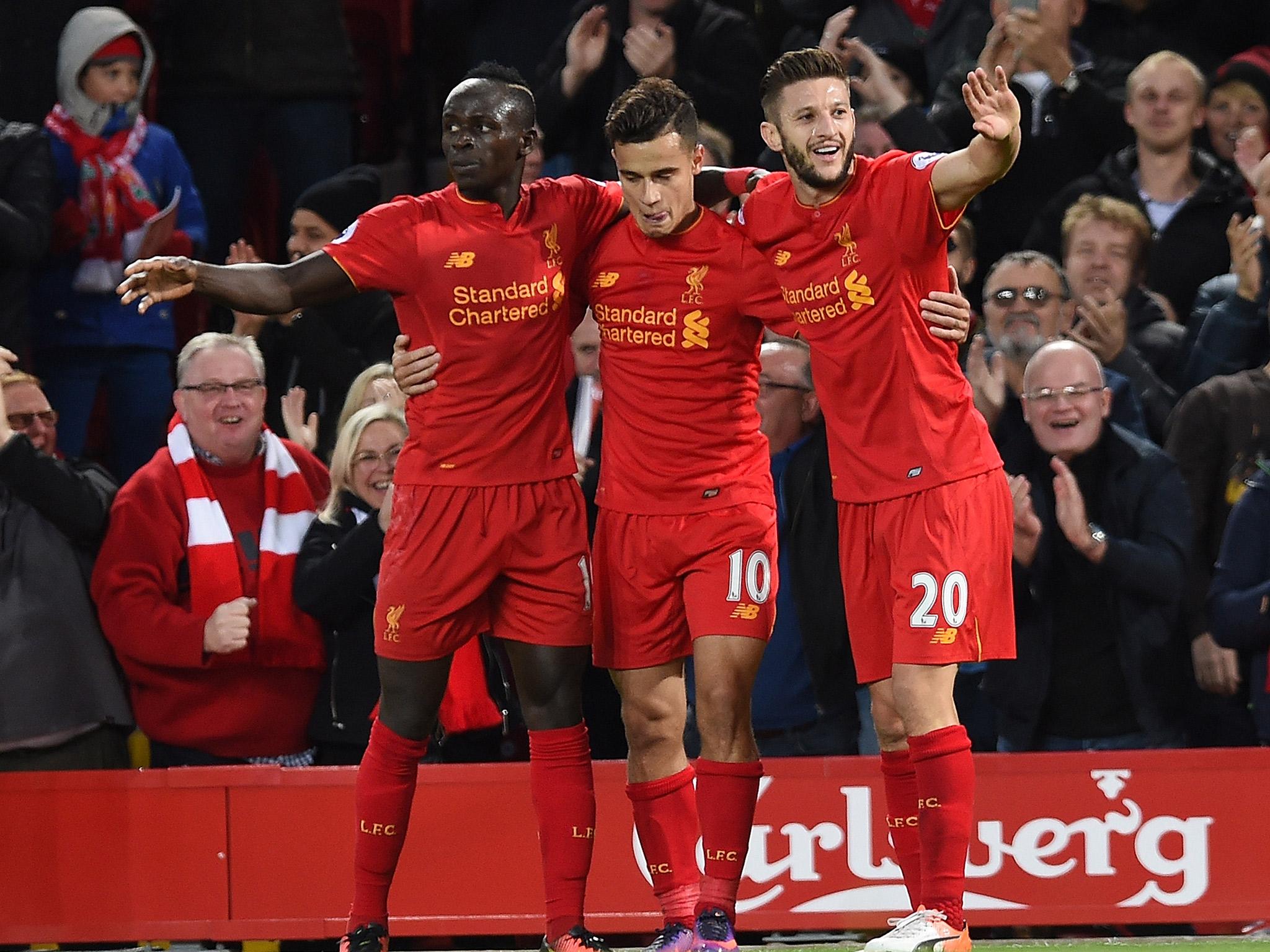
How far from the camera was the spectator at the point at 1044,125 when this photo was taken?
868 cm

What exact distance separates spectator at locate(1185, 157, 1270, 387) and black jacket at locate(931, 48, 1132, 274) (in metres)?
1.19

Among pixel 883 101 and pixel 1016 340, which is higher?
pixel 883 101

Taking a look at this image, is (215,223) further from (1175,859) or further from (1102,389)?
(1175,859)

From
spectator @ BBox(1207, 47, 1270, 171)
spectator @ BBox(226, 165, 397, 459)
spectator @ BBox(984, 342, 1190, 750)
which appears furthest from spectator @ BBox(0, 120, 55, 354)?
spectator @ BBox(1207, 47, 1270, 171)

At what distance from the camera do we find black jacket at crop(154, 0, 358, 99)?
9.06 m

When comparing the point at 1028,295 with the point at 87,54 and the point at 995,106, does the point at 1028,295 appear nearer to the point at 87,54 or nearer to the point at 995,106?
the point at 995,106

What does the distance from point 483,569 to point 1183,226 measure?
A: 4.30 metres

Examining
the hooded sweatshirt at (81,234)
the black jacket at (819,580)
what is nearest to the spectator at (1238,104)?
the black jacket at (819,580)

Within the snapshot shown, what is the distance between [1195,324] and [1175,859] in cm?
249

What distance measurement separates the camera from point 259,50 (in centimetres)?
904

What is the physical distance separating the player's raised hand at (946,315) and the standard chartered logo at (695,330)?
62 cm

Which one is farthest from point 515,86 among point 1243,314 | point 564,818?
point 1243,314

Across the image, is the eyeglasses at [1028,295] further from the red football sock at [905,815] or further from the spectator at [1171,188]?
the red football sock at [905,815]

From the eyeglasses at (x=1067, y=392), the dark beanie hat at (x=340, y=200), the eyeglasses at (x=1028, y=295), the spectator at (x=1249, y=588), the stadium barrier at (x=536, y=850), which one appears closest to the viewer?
the stadium barrier at (x=536, y=850)
